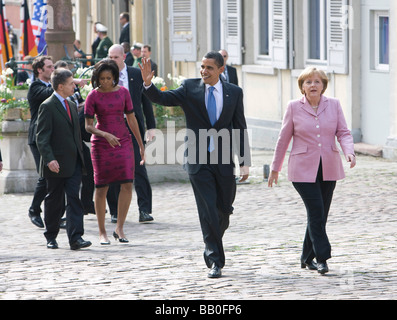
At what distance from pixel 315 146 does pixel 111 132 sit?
8.23 feet

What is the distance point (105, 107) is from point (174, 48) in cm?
1425

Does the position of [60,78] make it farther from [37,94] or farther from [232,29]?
[232,29]

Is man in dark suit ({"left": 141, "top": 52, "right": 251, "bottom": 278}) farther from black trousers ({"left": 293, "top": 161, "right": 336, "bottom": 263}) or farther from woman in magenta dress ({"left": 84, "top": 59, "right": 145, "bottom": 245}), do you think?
woman in magenta dress ({"left": 84, "top": 59, "right": 145, "bottom": 245})

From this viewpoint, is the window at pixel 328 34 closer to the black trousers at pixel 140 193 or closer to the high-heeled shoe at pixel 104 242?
the black trousers at pixel 140 193

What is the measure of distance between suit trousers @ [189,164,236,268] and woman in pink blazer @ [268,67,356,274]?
0.52m

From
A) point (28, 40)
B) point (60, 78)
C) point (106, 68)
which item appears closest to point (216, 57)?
point (106, 68)

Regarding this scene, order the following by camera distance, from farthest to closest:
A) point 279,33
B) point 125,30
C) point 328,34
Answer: point 125,30, point 279,33, point 328,34

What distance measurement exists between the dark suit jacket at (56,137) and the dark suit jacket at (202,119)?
185 cm

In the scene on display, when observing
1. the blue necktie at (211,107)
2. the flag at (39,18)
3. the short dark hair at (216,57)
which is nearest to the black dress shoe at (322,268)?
the blue necktie at (211,107)

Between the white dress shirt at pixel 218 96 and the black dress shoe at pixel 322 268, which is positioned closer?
the black dress shoe at pixel 322 268

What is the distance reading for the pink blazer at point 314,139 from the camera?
28.9ft

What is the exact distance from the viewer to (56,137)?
1053 cm
